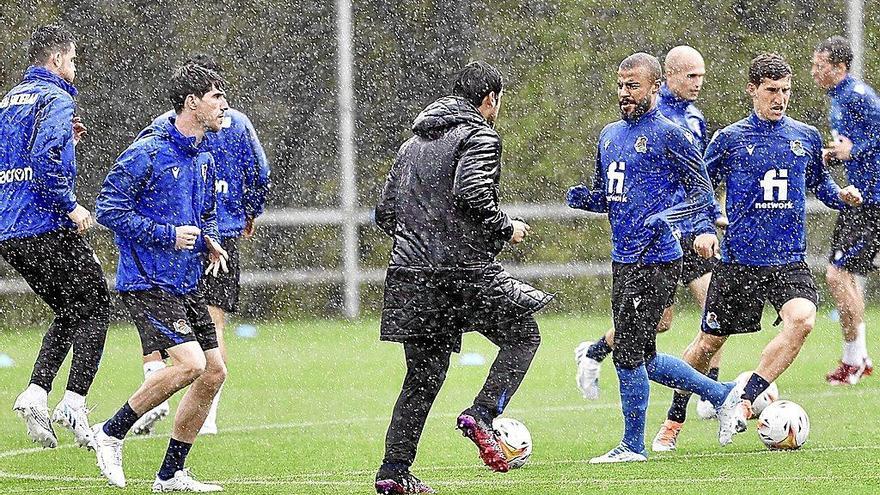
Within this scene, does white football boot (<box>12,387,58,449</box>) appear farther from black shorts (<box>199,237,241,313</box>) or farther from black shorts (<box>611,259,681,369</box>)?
black shorts (<box>611,259,681,369</box>)

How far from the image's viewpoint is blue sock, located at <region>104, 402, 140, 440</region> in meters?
7.66

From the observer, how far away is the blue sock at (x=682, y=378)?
8.51 meters

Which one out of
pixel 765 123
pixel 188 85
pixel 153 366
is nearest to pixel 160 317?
pixel 188 85

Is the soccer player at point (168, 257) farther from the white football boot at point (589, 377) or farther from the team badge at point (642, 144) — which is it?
the white football boot at point (589, 377)

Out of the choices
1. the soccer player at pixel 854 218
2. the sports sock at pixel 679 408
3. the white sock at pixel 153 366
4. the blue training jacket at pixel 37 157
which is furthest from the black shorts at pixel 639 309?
the soccer player at pixel 854 218

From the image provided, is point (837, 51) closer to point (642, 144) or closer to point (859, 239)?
point (859, 239)

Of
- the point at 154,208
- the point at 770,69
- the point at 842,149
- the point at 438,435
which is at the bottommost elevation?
the point at 438,435

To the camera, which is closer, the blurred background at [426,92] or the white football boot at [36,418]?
the white football boot at [36,418]

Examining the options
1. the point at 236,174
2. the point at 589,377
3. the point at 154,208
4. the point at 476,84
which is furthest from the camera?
the point at 589,377

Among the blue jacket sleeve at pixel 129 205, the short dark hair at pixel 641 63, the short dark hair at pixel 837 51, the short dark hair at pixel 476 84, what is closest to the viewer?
the short dark hair at pixel 476 84

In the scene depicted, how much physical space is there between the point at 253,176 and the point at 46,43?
61.0 inches

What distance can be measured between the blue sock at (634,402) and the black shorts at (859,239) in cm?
384

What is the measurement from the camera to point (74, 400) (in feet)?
29.4

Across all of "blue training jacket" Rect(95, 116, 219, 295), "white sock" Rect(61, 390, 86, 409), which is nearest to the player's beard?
"blue training jacket" Rect(95, 116, 219, 295)
